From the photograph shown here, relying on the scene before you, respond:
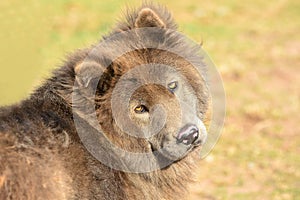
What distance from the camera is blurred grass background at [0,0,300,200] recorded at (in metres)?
9.42

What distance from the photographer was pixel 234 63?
13.9 m

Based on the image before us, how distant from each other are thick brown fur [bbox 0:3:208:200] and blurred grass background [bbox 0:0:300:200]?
1107mm

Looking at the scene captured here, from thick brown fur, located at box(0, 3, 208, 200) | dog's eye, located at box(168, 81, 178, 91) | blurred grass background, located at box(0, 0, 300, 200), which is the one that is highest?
blurred grass background, located at box(0, 0, 300, 200)

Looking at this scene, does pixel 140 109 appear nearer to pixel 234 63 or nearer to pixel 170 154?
pixel 170 154

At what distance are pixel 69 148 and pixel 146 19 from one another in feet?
5.48

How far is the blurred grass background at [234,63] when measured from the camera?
9.42m

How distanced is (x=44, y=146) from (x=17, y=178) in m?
0.44

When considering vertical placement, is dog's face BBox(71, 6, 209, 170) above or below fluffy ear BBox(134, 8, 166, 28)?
below

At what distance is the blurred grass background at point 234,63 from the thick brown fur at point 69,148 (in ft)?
3.63

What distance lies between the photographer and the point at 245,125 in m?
11.3

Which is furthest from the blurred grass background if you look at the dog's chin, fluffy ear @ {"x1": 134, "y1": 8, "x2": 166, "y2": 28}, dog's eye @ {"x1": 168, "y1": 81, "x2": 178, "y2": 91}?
the dog's chin

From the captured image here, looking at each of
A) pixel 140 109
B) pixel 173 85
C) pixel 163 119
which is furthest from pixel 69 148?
pixel 173 85

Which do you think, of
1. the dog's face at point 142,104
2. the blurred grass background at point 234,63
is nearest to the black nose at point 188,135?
the dog's face at point 142,104

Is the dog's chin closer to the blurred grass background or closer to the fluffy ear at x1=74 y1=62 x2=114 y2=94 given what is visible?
the fluffy ear at x1=74 y1=62 x2=114 y2=94
